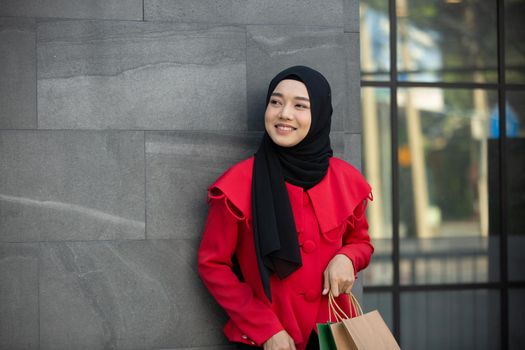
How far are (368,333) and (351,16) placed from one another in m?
2.23

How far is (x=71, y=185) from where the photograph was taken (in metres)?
4.14

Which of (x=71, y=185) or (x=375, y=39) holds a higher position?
(x=375, y=39)

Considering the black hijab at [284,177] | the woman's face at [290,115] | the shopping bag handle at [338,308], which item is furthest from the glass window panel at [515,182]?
the woman's face at [290,115]

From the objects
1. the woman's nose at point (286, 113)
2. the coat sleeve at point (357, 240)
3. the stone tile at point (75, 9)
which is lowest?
the coat sleeve at point (357, 240)

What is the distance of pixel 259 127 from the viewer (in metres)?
4.41

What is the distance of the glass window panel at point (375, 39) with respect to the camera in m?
5.68

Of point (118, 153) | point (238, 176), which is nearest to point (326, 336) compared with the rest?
point (238, 176)

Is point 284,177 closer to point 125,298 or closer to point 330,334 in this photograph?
point 330,334

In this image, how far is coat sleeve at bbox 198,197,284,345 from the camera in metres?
3.64

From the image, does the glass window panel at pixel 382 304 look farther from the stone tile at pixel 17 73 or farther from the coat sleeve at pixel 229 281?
the stone tile at pixel 17 73

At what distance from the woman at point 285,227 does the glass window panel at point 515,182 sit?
2509 millimetres

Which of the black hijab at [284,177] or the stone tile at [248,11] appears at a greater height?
the stone tile at [248,11]

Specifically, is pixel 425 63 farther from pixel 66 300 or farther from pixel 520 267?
pixel 66 300

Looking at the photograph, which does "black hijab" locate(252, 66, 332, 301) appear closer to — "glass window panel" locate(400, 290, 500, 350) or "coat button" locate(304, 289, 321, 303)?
"coat button" locate(304, 289, 321, 303)
